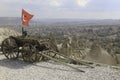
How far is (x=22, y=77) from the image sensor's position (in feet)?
48.1

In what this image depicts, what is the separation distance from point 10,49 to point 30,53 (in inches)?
79.0

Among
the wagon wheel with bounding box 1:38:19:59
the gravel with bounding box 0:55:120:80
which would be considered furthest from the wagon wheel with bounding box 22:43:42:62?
the wagon wheel with bounding box 1:38:19:59

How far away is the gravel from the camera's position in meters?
14.4

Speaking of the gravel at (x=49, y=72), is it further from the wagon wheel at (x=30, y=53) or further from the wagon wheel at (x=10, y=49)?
the wagon wheel at (x=10, y=49)

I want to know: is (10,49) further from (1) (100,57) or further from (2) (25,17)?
(1) (100,57)

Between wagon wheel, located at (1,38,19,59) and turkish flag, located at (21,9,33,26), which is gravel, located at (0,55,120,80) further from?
turkish flag, located at (21,9,33,26)

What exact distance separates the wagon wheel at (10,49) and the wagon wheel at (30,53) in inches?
40.0

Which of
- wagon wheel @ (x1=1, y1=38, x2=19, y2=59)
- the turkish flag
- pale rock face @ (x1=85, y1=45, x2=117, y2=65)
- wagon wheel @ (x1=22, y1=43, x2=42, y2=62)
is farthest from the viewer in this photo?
pale rock face @ (x1=85, y1=45, x2=117, y2=65)

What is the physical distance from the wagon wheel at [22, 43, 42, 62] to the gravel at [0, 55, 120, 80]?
1.23 ft

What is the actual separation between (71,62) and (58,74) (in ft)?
11.5

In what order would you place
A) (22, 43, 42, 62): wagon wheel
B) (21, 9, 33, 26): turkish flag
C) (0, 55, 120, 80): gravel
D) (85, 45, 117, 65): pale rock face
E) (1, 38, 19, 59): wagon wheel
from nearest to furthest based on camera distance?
(0, 55, 120, 80): gravel
(22, 43, 42, 62): wagon wheel
(1, 38, 19, 59): wagon wheel
(21, 9, 33, 26): turkish flag
(85, 45, 117, 65): pale rock face

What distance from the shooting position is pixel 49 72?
15695 mm

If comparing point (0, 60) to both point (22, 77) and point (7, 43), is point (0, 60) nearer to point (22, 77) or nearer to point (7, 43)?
point (7, 43)

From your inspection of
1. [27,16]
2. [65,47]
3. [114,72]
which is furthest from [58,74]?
[65,47]
